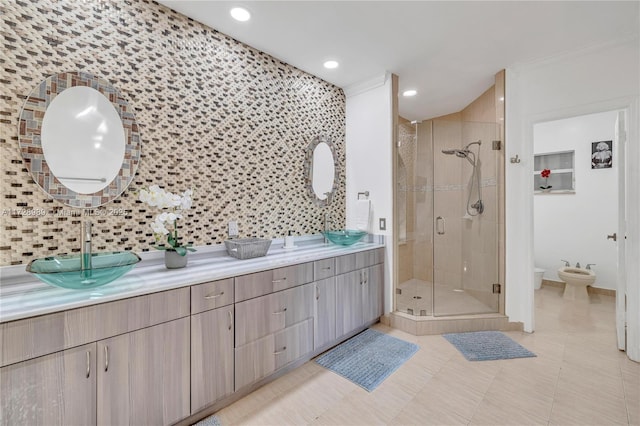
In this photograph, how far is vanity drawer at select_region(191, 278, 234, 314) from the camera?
1.59 meters

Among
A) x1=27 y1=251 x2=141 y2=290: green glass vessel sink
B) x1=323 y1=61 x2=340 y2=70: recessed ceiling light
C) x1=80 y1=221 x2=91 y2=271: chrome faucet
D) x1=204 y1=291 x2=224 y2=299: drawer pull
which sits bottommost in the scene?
x1=204 y1=291 x2=224 y2=299: drawer pull

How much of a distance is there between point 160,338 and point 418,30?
280cm

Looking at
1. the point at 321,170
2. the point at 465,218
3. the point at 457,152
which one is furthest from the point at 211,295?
the point at 457,152

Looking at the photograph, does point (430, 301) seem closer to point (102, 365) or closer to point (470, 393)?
point (470, 393)

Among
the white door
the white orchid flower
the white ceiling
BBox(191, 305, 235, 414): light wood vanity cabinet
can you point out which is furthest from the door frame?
the white orchid flower

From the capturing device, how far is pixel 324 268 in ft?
7.76

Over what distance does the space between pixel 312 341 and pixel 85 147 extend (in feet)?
6.72

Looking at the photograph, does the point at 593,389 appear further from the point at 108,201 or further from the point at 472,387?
the point at 108,201

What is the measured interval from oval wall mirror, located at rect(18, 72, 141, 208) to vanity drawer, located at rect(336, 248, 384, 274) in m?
1.74

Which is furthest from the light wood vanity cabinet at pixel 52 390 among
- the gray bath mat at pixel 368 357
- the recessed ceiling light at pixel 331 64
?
the recessed ceiling light at pixel 331 64

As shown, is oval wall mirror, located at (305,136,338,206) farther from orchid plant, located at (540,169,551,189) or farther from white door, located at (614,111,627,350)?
orchid plant, located at (540,169,551,189)

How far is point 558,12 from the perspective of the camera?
2.02 metres

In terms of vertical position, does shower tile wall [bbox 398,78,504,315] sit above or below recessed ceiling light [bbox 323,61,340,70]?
below

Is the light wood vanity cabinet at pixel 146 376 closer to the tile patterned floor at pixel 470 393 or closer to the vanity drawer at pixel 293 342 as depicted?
the tile patterned floor at pixel 470 393
